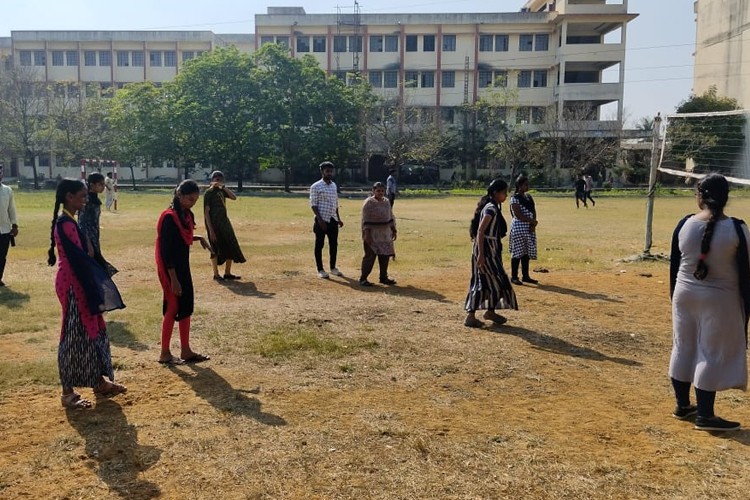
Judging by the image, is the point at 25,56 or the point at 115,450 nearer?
the point at 115,450

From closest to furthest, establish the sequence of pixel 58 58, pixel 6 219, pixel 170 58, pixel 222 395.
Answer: pixel 222 395 < pixel 6 219 < pixel 58 58 < pixel 170 58

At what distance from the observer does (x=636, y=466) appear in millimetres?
4129

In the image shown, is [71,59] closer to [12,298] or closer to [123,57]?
[123,57]

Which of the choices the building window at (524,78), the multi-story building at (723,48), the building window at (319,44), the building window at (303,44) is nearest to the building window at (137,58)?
the building window at (303,44)

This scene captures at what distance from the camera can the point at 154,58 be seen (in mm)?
60688

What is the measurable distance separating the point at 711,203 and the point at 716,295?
2.07 ft

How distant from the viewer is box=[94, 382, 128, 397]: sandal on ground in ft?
17.0

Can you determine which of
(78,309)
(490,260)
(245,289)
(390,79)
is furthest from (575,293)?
(390,79)

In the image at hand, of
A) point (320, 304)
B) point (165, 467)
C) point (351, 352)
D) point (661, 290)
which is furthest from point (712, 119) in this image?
point (165, 467)

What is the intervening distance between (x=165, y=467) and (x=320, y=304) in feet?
16.5

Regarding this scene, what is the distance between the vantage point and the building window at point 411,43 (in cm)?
5619

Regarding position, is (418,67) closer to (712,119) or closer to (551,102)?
(551,102)

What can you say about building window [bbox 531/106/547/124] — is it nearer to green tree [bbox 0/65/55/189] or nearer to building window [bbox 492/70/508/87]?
building window [bbox 492/70/508/87]

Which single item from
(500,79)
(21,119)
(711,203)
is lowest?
(711,203)
